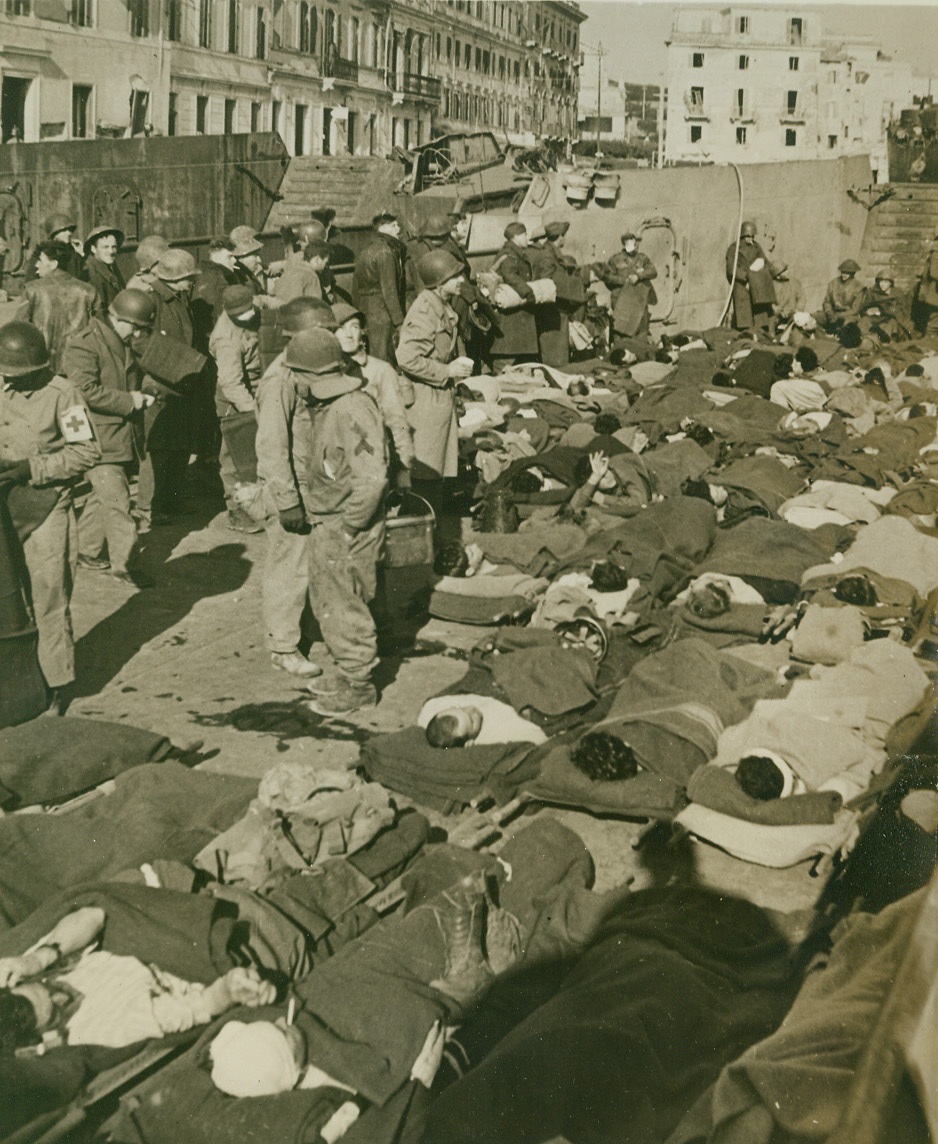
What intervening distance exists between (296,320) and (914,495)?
6.00 meters

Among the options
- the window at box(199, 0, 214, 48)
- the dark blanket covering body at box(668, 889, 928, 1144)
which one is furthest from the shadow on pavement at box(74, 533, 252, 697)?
the window at box(199, 0, 214, 48)

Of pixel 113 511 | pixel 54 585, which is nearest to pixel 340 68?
pixel 113 511

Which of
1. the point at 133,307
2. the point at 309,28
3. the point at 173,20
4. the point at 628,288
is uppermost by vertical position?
the point at 309,28

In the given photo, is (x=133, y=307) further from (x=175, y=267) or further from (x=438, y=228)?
(x=438, y=228)

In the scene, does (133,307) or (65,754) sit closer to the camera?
(65,754)

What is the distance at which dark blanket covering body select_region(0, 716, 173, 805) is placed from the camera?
6.00 meters

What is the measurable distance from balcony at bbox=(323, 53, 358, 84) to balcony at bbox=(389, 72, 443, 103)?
2690 mm

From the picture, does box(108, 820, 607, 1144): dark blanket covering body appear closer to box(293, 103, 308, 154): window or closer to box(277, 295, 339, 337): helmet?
box(277, 295, 339, 337): helmet

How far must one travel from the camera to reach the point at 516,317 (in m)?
16.5

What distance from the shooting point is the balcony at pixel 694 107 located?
81.9m

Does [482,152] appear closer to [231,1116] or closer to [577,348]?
[577,348]

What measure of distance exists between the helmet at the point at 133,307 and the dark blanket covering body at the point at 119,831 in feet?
14.7

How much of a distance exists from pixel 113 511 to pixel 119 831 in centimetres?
401

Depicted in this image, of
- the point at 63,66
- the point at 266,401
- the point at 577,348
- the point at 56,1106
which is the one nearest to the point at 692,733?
the point at 266,401
